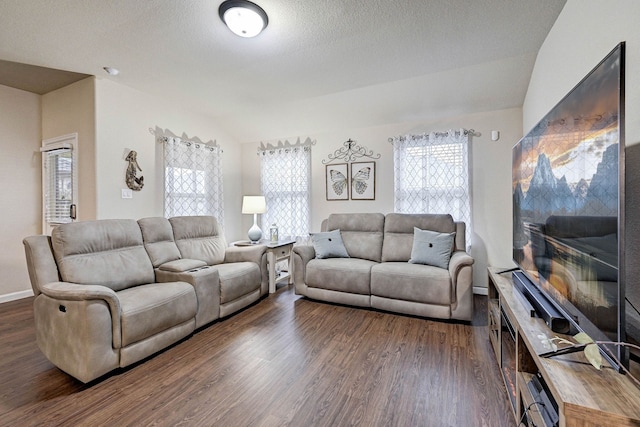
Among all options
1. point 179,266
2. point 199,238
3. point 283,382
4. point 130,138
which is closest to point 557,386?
point 283,382

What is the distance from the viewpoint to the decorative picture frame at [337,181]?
4199 mm

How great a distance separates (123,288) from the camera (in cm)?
240

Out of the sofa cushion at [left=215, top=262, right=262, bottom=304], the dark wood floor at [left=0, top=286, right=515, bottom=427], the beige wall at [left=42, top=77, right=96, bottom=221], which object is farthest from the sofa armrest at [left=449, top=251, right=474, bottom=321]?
the beige wall at [left=42, top=77, right=96, bottom=221]

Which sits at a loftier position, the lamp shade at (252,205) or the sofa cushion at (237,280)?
the lamp shade at (252,205)

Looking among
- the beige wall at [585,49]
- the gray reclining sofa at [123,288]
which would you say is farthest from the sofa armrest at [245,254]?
the beige wall at [585,49]

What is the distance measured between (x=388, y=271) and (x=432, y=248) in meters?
0.56

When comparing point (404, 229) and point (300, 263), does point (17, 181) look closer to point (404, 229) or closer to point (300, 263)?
point (300, 263)

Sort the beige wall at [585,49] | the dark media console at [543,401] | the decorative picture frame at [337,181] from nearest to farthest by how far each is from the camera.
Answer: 1. the dark media console at [543,401]
2. the beige wall at [585,49]
3. the decorative picture frame at [337,181]

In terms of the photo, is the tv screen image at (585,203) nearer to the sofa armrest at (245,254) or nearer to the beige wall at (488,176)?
the beige wall at (488,176)

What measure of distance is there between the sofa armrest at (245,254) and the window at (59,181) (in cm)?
176

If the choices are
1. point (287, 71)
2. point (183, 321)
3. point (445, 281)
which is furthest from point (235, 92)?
point (445, 281)

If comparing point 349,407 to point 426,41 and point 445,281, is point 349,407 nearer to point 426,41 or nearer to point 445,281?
point 445,281

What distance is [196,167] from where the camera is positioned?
4.00 m

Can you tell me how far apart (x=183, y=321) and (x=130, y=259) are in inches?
30.8
